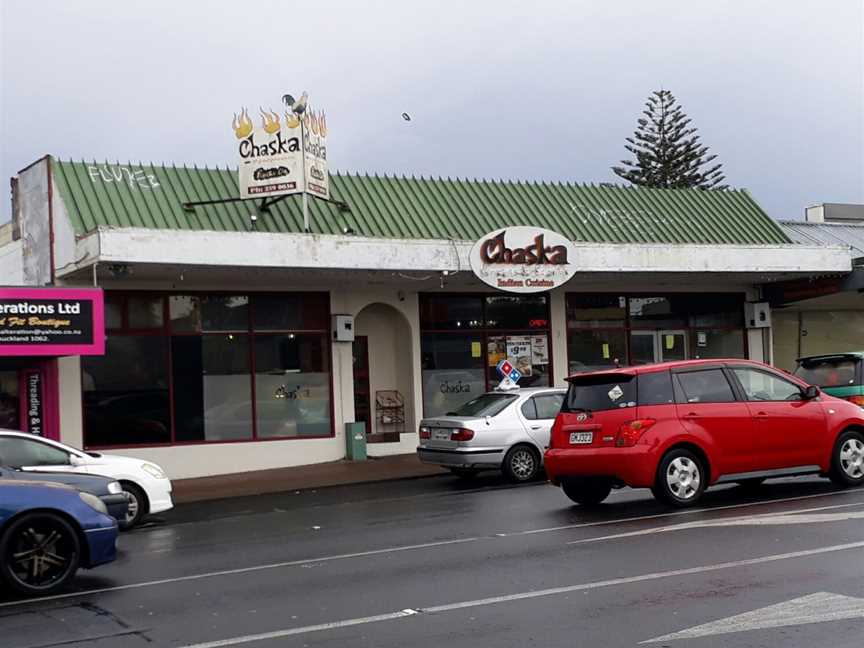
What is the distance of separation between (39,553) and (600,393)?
6.49 m

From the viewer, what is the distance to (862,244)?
30.9 m

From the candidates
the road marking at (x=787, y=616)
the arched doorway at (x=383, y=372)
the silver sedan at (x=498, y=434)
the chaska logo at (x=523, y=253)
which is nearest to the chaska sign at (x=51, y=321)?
the silver sedan at (x=498, y=434)

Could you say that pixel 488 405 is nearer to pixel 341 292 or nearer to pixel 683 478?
pixel 341 292

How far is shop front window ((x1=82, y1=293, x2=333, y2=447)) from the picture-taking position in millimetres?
20203

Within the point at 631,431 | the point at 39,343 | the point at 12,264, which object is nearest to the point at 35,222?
the point at 12,264

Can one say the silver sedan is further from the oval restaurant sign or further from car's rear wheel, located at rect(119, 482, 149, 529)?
car's rear wheel, located at rect(119, 482, 149, 529)

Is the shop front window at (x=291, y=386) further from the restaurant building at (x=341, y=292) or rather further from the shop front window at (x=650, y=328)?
the shop front window at (x=650, y=328)

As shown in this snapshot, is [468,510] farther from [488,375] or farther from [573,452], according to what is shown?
[488,375]

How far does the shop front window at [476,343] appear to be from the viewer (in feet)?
78.1

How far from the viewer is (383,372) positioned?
24031mm

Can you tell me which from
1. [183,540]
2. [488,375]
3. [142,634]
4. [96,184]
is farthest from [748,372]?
[96,184]

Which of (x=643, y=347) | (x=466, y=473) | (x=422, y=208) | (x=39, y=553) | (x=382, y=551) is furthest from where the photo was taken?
(x=643, y=347)

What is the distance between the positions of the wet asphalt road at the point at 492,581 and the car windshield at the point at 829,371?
3.48 m

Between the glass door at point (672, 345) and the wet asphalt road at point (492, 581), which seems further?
the glass door at point (672, 345)
